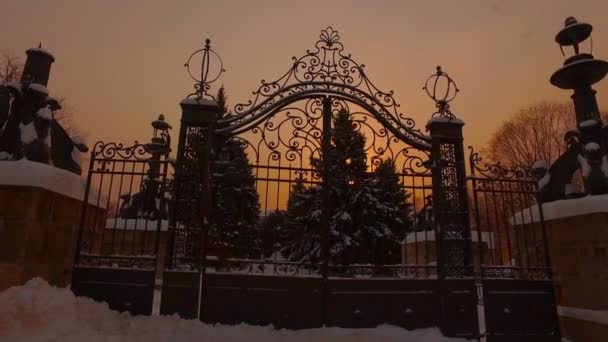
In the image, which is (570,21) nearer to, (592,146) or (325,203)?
(592,146)

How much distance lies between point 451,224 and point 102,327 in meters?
5.31

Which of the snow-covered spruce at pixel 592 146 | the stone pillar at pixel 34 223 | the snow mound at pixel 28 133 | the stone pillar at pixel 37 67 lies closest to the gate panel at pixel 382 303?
the snow-covered spruce at pixel 592 146

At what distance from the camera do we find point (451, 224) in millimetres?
5996

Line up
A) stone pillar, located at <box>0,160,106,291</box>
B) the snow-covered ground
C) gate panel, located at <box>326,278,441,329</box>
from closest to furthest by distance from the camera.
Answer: the snow-covered ground, stone pillar, located at <box>0,160,106,291</box>, gate panel, located at <box>326,278,441,329</box>

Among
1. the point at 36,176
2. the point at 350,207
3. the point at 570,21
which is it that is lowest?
Result: the point at 36,176

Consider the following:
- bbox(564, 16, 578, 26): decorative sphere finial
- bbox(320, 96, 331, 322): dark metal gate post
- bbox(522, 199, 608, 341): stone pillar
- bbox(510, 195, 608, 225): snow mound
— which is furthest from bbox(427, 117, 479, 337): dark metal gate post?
bbox(564, 16, 578, 26): decorative sphere finial

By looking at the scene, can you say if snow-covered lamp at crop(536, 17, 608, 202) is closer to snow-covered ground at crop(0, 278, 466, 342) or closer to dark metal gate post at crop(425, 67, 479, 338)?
dark metal gate post at crop(425, 67, 479, 338)

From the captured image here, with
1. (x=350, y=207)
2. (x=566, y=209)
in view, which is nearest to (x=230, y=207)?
(x=566, y=209)

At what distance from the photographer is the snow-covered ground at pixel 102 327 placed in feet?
13.7

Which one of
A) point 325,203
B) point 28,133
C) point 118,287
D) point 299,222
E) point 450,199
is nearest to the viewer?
point 28,133

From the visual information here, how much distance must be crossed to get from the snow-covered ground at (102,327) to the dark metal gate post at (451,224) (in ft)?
1.56

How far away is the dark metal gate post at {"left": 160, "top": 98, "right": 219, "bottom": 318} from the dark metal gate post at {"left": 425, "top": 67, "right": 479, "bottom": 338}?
146 inches

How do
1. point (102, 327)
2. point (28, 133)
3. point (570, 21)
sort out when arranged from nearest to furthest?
point (102, 327), point (28, 133), point (570, 21)

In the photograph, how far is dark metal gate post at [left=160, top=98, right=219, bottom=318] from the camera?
5.25 metres
